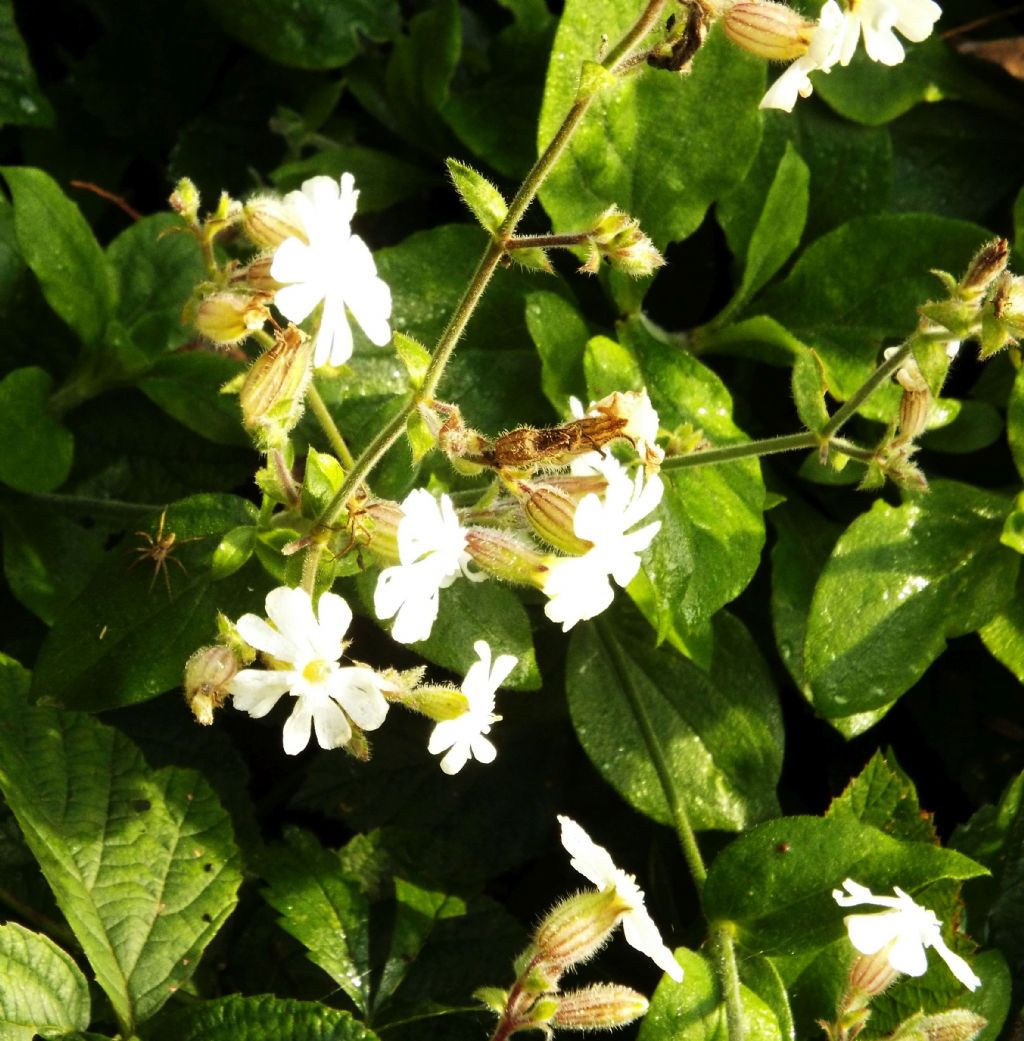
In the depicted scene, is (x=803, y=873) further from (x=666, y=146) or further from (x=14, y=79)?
(x=14, y=79)

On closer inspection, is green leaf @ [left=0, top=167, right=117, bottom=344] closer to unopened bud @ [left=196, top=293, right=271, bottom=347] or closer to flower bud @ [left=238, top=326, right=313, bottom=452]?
unopened bud @ [left=196, top=293, right=271, bottom=347]

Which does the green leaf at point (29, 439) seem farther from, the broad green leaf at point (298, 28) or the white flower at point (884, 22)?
the white flower at point (884, 22)

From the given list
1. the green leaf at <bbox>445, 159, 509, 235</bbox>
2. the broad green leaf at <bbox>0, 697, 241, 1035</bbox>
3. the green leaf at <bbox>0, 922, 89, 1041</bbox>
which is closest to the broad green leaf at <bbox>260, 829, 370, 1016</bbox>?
the broad green leaf at <bbox>0, 697, 241, 1035</bbox>

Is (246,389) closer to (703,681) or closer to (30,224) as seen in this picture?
(30,224)

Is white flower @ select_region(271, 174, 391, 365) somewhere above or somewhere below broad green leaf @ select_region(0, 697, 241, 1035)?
above

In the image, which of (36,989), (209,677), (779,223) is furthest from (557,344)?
(36,989)

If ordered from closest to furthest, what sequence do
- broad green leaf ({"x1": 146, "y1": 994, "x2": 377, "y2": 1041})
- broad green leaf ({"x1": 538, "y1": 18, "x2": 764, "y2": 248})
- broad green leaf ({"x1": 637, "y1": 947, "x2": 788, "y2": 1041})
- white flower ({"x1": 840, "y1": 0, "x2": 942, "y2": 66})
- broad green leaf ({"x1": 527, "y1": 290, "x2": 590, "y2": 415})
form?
1. white flower ({"x1": 840, "y1": 0, "x2": 942, "y2": 66})
2. broad green leaf ({"x1": 146, "y1": 994, "x2": 377, "y2": 1041})
3. broad green leaf ({"x1": 637, "y1": 947, "x2": 788, "y2": 1041})
4. broad green leaf ({"x1": 527, "y1": 290, "x2": 590, "y2": 415})
5. broad green leaf ({"x1": 538, "y1": 18, "x2": 764, "y2": 248})

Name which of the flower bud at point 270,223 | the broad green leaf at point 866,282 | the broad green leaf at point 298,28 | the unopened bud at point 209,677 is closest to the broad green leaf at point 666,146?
the broad green leaf at point 866,282
